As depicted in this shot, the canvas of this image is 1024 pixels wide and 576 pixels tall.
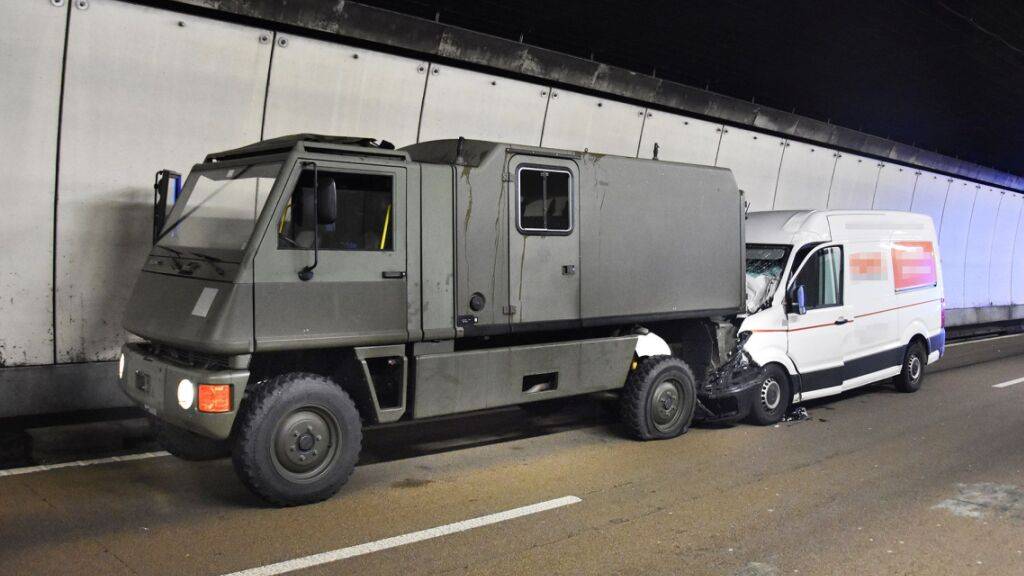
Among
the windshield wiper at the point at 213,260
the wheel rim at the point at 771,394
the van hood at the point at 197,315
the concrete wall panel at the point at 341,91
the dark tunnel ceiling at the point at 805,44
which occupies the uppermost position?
the dark tunnel ceiling at the point at 805,44

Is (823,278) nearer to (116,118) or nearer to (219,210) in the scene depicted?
(219,210)

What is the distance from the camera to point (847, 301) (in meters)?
9.50

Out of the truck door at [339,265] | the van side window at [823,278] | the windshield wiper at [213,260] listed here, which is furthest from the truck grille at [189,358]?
the van side window at [823,278]

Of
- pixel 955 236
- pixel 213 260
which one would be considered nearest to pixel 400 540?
pixel 213 260

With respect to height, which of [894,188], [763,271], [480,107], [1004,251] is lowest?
[763,271]

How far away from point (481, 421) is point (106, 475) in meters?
3.70

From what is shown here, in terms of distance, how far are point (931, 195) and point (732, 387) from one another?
16.2 m

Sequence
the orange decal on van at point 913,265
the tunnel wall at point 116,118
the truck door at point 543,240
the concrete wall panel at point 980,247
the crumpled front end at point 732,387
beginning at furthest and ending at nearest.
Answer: the concrete wall panel at point 980,247, the orange decal on van at point 913,265, the crumpled front end at point 732,387, the tunnel wall at point 116,118, the truck door at point 543,240

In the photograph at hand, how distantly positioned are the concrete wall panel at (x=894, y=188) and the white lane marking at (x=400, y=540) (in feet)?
55.0

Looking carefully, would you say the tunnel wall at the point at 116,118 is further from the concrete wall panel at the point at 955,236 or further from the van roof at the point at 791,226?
the concrete wall panel at the point at 955,236

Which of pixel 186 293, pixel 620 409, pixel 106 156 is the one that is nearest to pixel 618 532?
pixel 620 409

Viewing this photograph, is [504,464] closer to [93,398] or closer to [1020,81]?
[93,398]

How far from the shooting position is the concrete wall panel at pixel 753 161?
15.4 metres

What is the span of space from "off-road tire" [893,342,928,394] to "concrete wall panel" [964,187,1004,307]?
1324 centimetres
